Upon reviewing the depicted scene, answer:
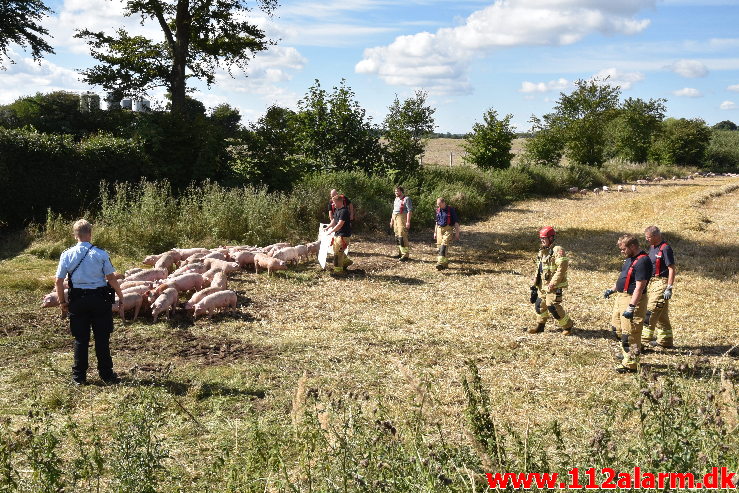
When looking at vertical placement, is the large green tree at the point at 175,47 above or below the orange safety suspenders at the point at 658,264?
above

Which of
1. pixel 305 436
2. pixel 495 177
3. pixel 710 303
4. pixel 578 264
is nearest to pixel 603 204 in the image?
pixel 495 177

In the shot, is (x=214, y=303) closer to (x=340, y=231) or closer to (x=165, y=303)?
(x=165, y=303)

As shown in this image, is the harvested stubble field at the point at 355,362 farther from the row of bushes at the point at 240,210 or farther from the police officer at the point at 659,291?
the row of bushes at the point at 240,210

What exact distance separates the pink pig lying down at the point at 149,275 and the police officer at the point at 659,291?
8436 mm

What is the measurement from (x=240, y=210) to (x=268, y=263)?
3.89m

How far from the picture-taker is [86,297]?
7094 millimetres

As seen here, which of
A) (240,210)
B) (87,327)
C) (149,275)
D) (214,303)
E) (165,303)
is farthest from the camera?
(240,210)

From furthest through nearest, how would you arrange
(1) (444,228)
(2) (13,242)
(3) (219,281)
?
(2) (13,242), (1) (444,228), (3) (219,281)

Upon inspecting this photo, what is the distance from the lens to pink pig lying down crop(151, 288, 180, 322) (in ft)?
31.4

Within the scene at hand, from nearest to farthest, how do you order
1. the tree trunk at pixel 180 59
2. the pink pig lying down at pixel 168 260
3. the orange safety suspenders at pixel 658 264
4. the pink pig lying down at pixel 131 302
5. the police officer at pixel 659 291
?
the police officer at pixel 659 291, the orange safety suspenders at pixel 658 264, the pink pig lying down at pixel 131 302, the pink pig lying down at pixel 168 260, the tree trunk at pixel 180 59

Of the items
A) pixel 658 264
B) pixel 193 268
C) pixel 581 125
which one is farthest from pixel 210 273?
pixel 581 125

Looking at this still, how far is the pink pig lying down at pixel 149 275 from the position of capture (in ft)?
36.4

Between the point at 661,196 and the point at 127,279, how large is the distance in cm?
2852

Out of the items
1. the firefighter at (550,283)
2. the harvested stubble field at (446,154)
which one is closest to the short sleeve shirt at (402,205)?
the firefighter at (550,283)
